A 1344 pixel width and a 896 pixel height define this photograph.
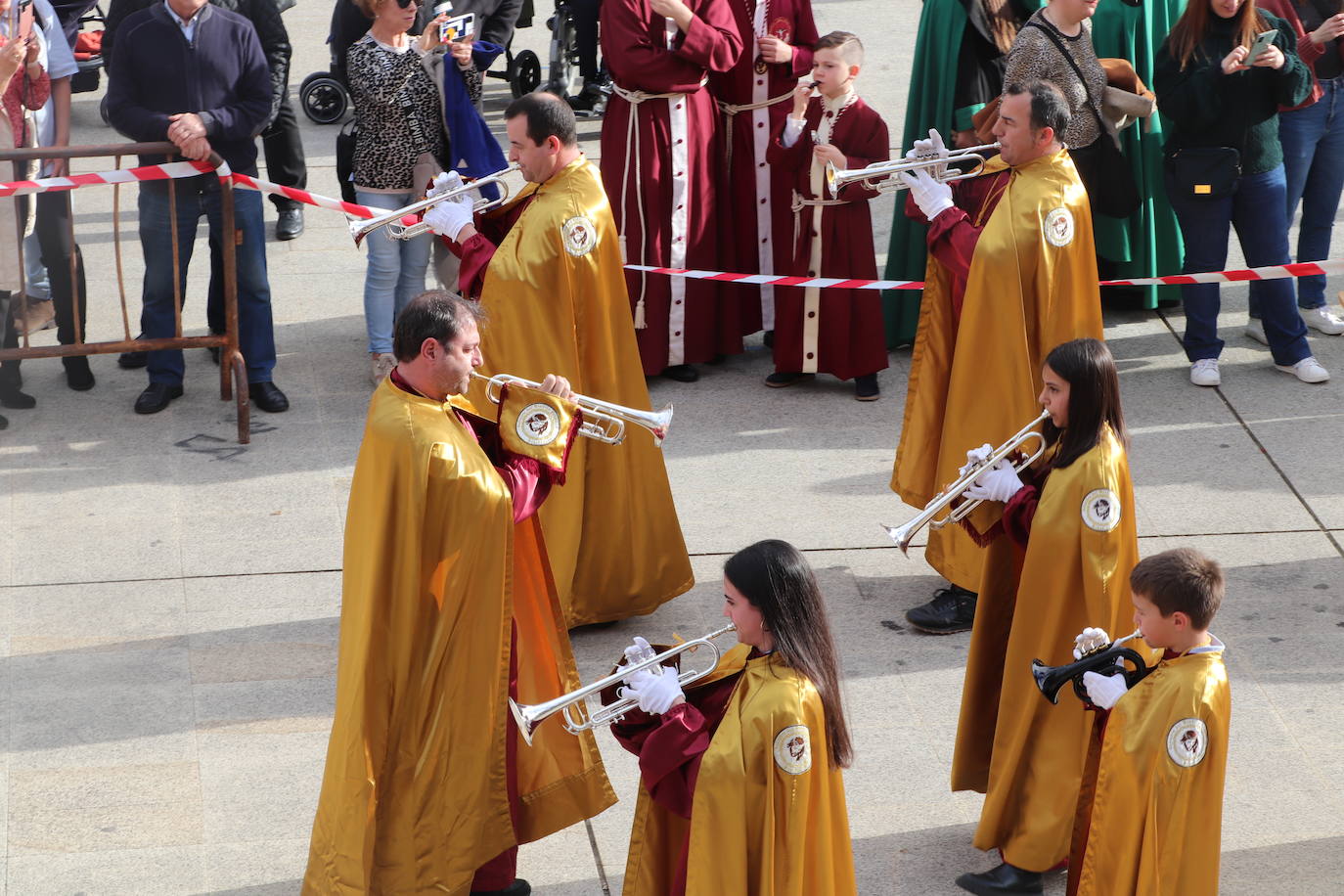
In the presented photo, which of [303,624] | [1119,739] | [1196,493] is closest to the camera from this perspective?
[1119,739]

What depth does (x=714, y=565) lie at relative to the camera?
6750 millimetres

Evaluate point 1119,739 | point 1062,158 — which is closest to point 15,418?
point 1062,158

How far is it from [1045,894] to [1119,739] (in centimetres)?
99

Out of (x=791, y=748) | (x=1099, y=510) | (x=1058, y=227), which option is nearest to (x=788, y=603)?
(x=791, y=748)

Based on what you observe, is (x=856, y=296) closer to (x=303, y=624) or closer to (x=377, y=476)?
(x=303, y=624)

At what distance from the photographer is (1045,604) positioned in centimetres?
464

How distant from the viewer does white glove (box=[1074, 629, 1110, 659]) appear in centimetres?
416

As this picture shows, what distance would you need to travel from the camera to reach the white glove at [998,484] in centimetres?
473

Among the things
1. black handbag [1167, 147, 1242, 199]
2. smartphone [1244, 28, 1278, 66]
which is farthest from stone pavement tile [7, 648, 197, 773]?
smartphone [1244, 28, 1278, 66]

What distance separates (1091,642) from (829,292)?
13.5ft

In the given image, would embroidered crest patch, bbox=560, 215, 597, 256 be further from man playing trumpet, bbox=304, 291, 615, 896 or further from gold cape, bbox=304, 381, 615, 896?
gold cape, bbox=304, 381, 615, 896

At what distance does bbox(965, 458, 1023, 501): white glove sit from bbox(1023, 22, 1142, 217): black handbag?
358 centimetres

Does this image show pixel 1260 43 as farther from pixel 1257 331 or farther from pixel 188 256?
pixel 188 256

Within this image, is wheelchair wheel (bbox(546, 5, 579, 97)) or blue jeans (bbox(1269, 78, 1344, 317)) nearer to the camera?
blue jeans (bbox(1269, 78, 1344, 317))
